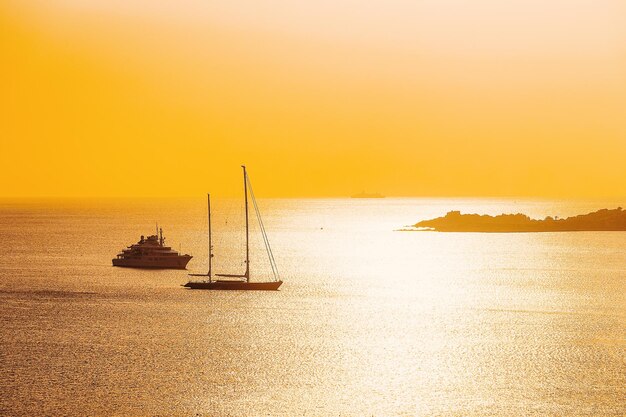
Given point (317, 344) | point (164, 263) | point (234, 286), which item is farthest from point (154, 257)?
point (317, 344)

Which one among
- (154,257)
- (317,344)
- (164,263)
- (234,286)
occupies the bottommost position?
(317,344)

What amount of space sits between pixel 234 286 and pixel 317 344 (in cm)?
3221

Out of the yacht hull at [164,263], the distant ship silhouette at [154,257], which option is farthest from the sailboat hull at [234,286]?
the distant ship silhouette at [154,257]

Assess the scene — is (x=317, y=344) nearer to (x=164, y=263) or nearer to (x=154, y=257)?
(x=164, y=263)

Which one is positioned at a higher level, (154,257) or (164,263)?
(154,257)

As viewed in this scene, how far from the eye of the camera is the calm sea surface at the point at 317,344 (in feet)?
168

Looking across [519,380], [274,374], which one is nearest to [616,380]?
[519,380]

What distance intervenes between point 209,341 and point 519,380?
25803mm

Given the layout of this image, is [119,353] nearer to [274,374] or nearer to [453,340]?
[274,374]

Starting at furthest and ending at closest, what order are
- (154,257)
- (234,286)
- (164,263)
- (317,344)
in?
1. (154,257)
2. (164,263)
3. (234,286)
4. (317,344)

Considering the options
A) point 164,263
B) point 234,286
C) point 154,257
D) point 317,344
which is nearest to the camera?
point 317,344

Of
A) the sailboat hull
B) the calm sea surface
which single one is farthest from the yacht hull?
the sailboat hull

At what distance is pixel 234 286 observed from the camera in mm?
98375

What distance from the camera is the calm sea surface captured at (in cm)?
5112
